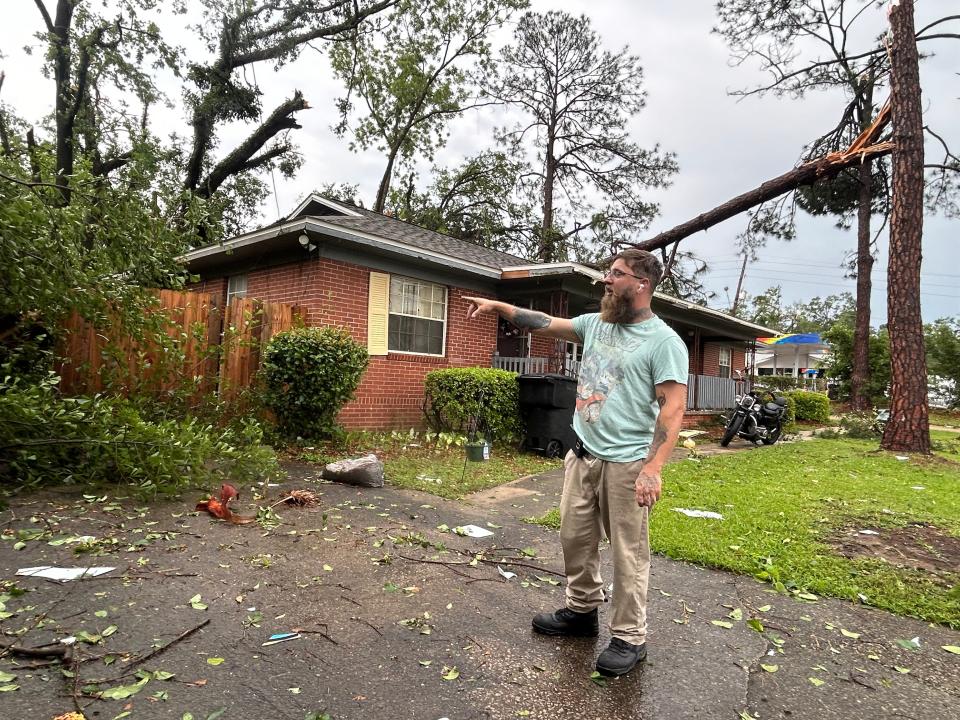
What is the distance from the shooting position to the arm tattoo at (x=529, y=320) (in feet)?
9.77

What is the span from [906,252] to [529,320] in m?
9.99

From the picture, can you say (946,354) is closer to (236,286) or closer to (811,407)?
(811,407)

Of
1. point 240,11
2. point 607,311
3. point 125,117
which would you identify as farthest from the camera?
point 125,117

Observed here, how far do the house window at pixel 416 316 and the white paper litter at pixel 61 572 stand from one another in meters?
6.95

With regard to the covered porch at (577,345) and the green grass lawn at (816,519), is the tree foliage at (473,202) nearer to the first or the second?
the covered porch at (577,345)

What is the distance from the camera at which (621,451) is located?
2.54 metres

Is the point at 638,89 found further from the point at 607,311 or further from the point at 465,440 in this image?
the point at 607,311

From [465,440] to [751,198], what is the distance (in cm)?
800

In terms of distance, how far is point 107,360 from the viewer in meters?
6.10

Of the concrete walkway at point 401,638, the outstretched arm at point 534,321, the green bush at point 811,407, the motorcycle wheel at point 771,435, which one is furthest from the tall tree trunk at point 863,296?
the outstretched arm at point 534,321

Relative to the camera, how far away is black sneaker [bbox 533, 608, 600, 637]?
9.06ft

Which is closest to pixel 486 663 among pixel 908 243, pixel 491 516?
pixel 491 516

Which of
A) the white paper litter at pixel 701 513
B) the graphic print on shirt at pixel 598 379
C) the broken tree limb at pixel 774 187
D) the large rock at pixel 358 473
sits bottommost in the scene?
Answer: the white paper litter at pixel 701 513

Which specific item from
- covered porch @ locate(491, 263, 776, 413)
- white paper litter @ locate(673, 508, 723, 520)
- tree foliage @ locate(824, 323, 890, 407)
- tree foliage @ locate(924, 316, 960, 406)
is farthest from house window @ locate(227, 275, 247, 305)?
tree foliage @ locate(924, 316, 960, 406)
